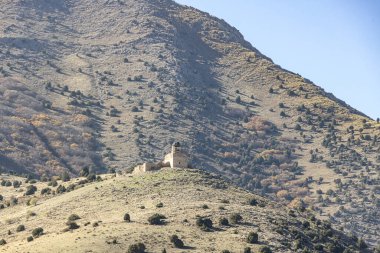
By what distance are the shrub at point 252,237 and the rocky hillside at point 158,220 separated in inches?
0.9

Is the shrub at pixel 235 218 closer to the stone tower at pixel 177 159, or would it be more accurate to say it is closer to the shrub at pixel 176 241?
the shrub at pixel 176 241

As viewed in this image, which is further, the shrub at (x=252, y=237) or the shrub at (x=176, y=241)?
the shrub at (x=252, y=237)

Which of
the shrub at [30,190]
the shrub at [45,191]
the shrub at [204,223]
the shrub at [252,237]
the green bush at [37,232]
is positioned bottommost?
the green bush at [37,232]

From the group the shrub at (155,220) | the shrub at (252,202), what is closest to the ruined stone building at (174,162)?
the shrub at (252,202)

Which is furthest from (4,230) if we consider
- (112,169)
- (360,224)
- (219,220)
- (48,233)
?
(360,224)

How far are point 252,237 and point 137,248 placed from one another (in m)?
15.9

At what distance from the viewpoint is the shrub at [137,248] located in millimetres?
95481

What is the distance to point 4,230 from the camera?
11638cm

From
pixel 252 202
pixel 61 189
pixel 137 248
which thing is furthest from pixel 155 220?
pixel 61 189

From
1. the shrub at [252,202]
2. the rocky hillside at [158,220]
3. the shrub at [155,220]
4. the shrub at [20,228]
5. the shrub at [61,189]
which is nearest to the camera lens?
the rocky hillside at [158,220]

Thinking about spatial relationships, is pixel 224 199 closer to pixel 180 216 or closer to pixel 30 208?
pixel 180 216

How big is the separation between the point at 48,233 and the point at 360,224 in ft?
302

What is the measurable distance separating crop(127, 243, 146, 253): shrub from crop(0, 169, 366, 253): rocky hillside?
0.78 metres

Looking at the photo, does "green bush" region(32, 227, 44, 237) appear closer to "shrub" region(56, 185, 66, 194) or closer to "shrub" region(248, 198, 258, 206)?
"shrub" region(56, 185, 66, 194)
